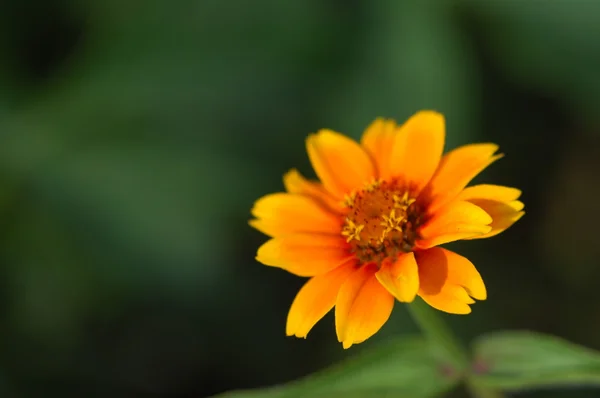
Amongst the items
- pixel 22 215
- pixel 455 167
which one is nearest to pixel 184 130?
pixel 22 215

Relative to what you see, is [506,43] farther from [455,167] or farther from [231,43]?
[455,167]

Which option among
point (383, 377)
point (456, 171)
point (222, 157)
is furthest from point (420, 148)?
point (222, 157)

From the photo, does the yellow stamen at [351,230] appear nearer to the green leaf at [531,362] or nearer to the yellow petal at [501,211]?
the yellow petal at [501,211]

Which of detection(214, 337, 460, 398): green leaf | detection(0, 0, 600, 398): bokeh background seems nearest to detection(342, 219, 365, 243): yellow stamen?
detection(214, 337, 460, 398): green leaf

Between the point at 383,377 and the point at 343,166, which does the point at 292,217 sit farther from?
the point at 383,377

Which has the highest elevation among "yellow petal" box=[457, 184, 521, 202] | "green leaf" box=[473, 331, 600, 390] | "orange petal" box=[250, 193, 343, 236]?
"orange petal" box=[250, 193, 343, 236]

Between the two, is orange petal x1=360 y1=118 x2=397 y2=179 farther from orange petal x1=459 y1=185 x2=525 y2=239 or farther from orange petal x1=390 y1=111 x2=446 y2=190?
orange petal x1=459 y1=185 x2=525 y2=239

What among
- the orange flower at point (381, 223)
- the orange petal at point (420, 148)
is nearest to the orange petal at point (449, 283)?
the orange flower at point (381, 223)
